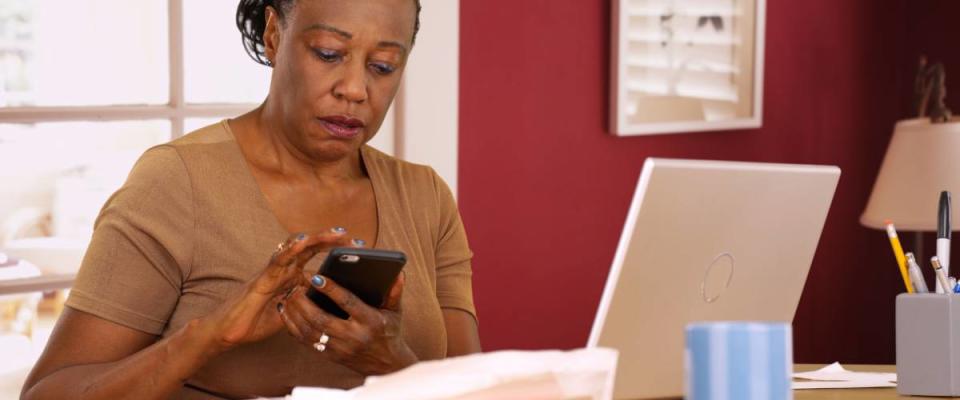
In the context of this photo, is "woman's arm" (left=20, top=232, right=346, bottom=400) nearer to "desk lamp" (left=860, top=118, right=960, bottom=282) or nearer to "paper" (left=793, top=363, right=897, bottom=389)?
"paper" (left=793, top=363, right=897, bottom=389)

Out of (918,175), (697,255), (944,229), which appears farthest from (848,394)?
(918,175)

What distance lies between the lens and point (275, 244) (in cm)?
199

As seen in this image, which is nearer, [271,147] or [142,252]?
[142,252]

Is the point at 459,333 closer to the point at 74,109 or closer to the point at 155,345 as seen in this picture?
the point at 155,345

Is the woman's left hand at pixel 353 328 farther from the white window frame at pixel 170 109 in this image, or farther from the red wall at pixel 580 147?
the red wall at pixel 580 147

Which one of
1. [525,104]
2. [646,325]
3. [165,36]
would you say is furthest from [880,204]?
[646,325]

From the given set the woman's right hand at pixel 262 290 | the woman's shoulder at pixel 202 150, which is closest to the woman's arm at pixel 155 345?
the woman's right hand at pixel 262 290

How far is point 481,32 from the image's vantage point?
311cm

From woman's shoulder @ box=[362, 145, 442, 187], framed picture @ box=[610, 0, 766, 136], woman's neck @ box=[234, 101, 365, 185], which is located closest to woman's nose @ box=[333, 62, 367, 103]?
woman's neck @ box=[234, 101, 365, 185]

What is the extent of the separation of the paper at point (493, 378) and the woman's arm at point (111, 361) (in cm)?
59

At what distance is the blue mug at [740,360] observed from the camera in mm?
1083

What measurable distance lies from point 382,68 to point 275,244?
29 centimetres

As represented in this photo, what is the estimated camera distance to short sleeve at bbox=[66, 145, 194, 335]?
1830 mm

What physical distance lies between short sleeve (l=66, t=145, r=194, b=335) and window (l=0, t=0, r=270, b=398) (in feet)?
2.07
